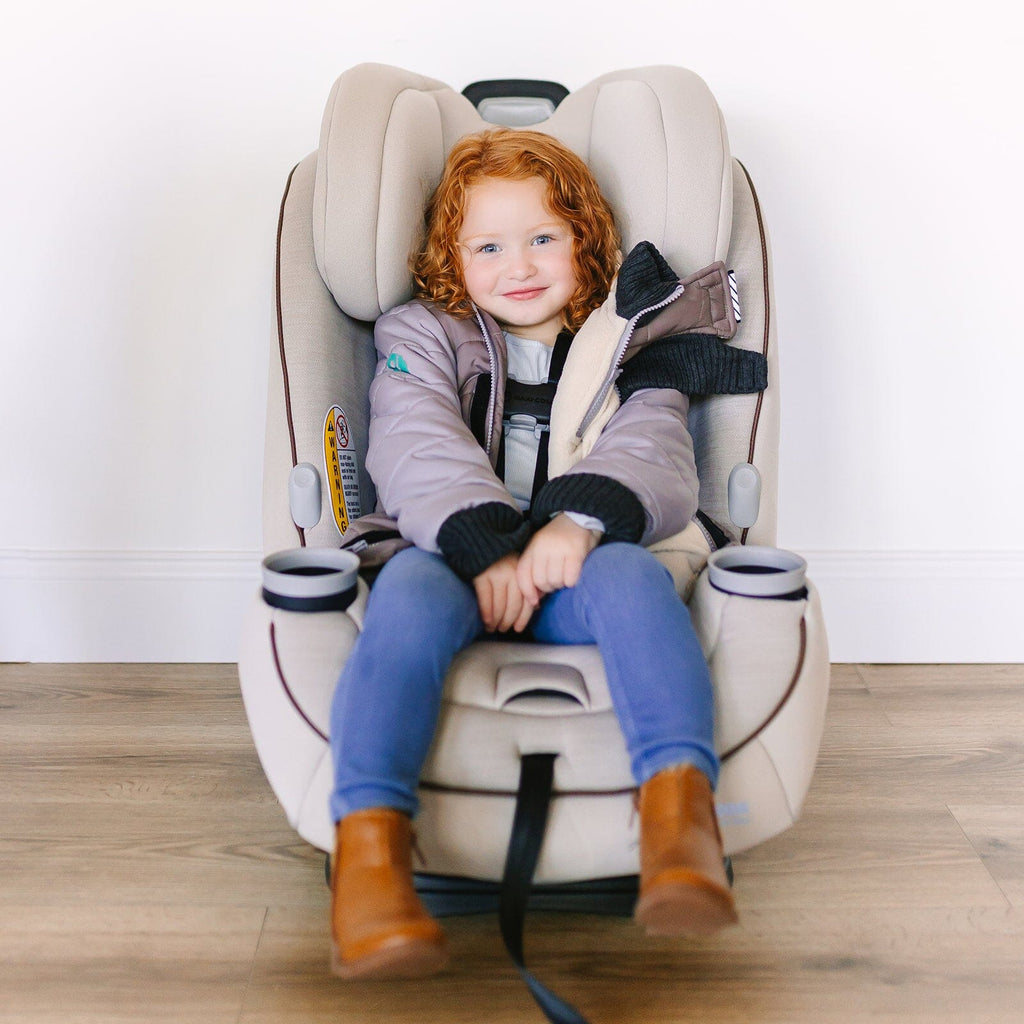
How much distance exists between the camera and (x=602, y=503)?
1.14m

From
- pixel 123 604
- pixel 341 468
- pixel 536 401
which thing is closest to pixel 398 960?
pixel 341 468

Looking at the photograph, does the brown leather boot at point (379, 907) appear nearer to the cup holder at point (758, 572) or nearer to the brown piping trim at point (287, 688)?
the brown piping trim at point (287, 688)

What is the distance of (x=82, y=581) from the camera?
5.86ft

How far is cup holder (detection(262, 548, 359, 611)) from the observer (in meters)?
1.06

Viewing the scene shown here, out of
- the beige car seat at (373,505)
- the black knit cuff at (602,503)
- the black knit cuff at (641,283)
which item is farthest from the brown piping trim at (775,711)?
the black knit cuff at (641,283)

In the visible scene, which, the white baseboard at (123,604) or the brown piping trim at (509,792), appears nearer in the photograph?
the brown piping trim at (509,792)

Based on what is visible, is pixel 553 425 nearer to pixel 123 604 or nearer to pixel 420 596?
pixel 420 596

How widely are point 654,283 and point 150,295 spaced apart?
862mm

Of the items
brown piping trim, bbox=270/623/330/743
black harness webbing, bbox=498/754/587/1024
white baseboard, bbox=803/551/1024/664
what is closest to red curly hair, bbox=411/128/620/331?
brown piping trim, bbox=270/623/330/743

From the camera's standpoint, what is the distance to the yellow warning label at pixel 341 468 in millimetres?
1293

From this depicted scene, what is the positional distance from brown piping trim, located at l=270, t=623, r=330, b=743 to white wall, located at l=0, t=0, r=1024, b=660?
0.75 metres

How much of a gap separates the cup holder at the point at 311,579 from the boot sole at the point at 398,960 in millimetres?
336

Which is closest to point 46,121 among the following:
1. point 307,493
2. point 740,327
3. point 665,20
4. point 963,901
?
point 307,493

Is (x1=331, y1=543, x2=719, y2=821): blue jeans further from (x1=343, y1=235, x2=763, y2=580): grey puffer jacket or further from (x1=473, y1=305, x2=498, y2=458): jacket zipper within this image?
(x1=473, y1=305, x2=498, y2=458): jacket zipper
